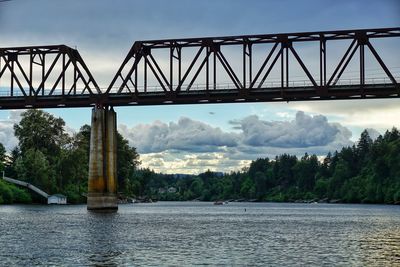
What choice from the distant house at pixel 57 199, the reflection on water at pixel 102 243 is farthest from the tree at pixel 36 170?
the reflection on water at pixel 102 243

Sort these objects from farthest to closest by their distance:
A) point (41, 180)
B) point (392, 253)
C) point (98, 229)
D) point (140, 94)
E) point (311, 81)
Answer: point (41, 180) < point (140, 94) < point (311, 81) < point (98, 229) < point (392, 253)

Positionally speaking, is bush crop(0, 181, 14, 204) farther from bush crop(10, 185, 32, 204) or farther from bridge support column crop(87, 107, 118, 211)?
bridge support column crop(87, 107, 118, 211)

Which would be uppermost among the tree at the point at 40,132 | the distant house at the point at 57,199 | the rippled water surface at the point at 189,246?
the tree at the point at 40,132

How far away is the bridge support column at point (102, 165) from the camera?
368 ft

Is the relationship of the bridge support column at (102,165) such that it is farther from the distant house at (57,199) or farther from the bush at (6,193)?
the distant house at (57,199)

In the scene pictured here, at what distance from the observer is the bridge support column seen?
112m

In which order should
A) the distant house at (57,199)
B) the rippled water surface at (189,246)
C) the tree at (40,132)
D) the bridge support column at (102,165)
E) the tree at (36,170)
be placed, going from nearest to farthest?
1. the rippled water surface at (189,246)
2. the bridge support column at (102,165)
3. the tree at (36,170)
4. the distant house at (57,199)
5. the tree at (40,132)

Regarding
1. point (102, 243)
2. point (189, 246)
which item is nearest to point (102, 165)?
point (102, 243)

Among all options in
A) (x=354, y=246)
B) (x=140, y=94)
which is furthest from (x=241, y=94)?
(x=354, y=246)

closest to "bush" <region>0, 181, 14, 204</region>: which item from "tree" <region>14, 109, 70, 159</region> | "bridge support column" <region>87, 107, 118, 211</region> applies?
"tree" <region>14, 109, 70, 159</region>

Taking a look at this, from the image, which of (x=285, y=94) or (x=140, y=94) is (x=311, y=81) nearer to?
Answer: (x=285, y=94)

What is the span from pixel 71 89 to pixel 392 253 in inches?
3115

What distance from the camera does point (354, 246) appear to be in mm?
58188

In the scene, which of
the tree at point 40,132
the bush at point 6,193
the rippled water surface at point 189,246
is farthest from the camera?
the tree at point 40,132
